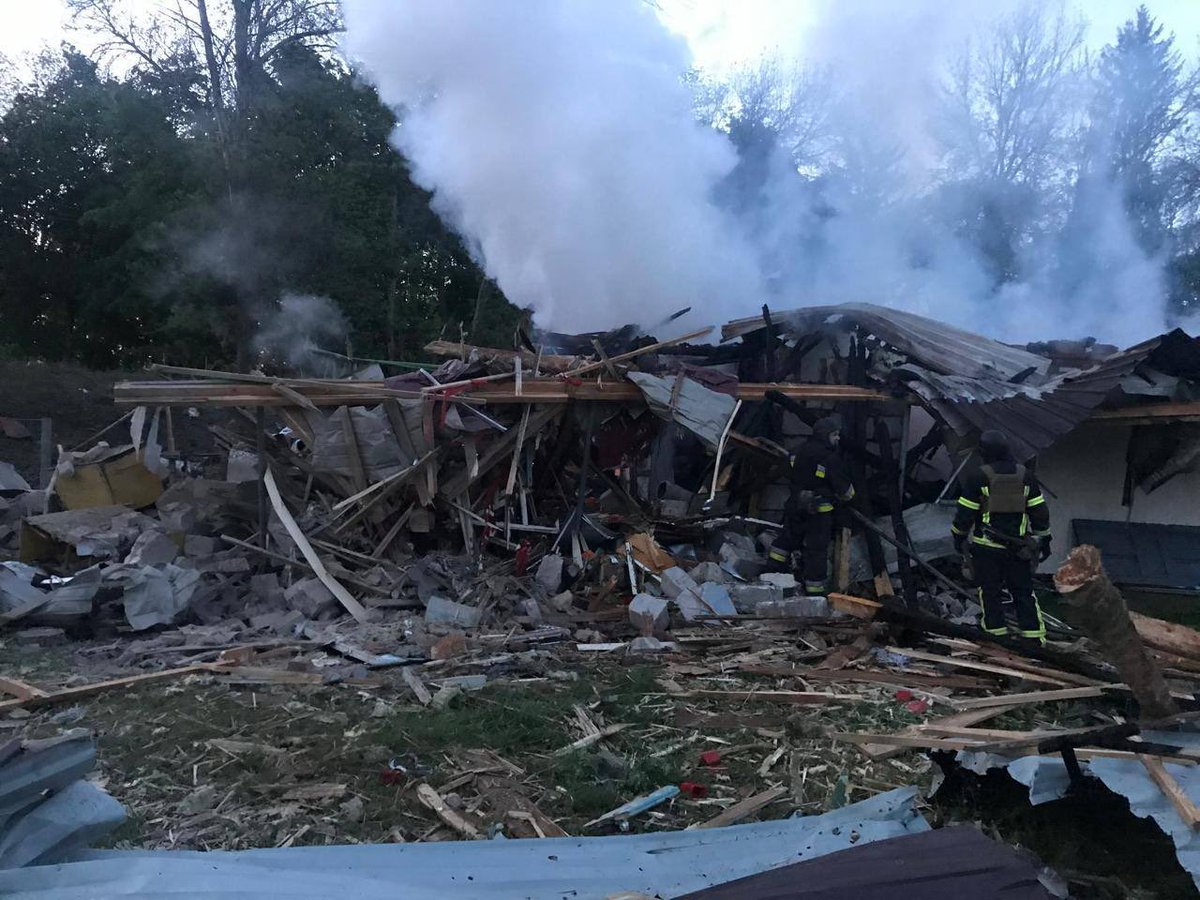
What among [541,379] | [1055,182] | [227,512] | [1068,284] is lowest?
[227,512]

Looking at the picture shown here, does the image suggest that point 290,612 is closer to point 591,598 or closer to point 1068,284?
point 591,598

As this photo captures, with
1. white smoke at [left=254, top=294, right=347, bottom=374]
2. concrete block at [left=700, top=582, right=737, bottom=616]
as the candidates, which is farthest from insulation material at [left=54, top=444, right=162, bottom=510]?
white smoke at [left=254, top=294, right=347, bottom=374]

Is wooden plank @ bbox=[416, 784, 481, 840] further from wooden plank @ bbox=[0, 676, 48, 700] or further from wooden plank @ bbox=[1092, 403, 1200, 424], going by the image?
wooden plank @ bbox=[1092, 403, 1200, 424]

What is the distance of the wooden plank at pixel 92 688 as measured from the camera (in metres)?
5.77

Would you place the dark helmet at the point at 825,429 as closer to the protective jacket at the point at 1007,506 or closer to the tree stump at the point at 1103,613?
the protective jacket at the point at 1007,506

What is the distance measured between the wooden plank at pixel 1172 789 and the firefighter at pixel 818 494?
5.23 meters

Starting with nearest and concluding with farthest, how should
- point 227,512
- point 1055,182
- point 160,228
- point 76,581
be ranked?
point 76,581
point 227,512
point 160,228
point 1055,182

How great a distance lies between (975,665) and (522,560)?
4.16m

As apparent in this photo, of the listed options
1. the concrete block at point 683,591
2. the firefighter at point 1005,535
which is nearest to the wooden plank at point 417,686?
the concrete block at point 683,591

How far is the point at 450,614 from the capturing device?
303 inches

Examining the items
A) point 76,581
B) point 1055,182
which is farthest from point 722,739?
point 1055,182

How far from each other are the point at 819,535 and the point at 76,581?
676cm

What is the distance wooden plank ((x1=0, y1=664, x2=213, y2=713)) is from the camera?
5.77 m

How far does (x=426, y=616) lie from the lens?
7.71 meters
